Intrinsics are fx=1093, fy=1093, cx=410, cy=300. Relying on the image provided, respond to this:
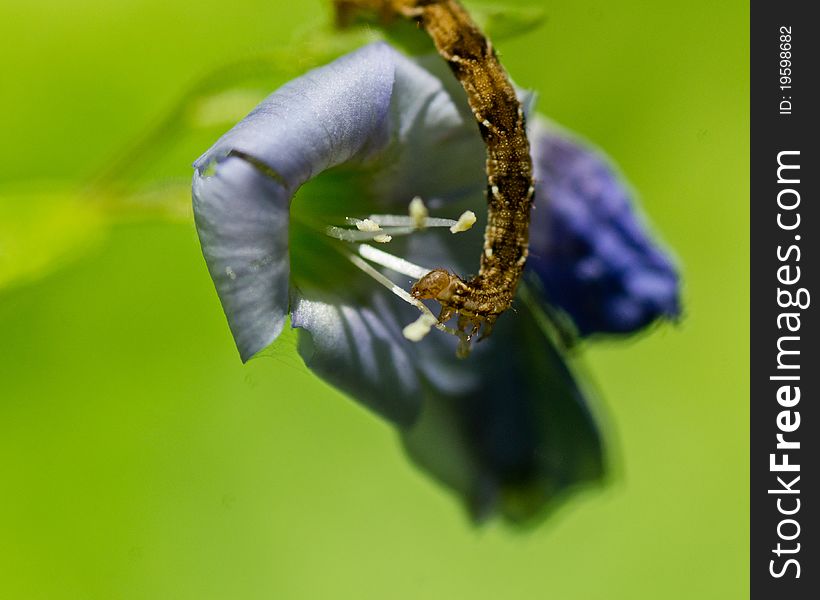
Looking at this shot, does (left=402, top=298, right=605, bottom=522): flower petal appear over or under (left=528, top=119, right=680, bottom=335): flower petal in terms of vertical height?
under

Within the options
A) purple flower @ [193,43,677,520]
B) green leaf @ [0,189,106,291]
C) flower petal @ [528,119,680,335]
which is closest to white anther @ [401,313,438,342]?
purple flower @ [193,43,677,520]

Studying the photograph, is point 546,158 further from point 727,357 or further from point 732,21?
point 732,21

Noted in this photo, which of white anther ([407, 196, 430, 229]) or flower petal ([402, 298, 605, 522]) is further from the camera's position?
flower petal ([402, 298, 605, 522])
